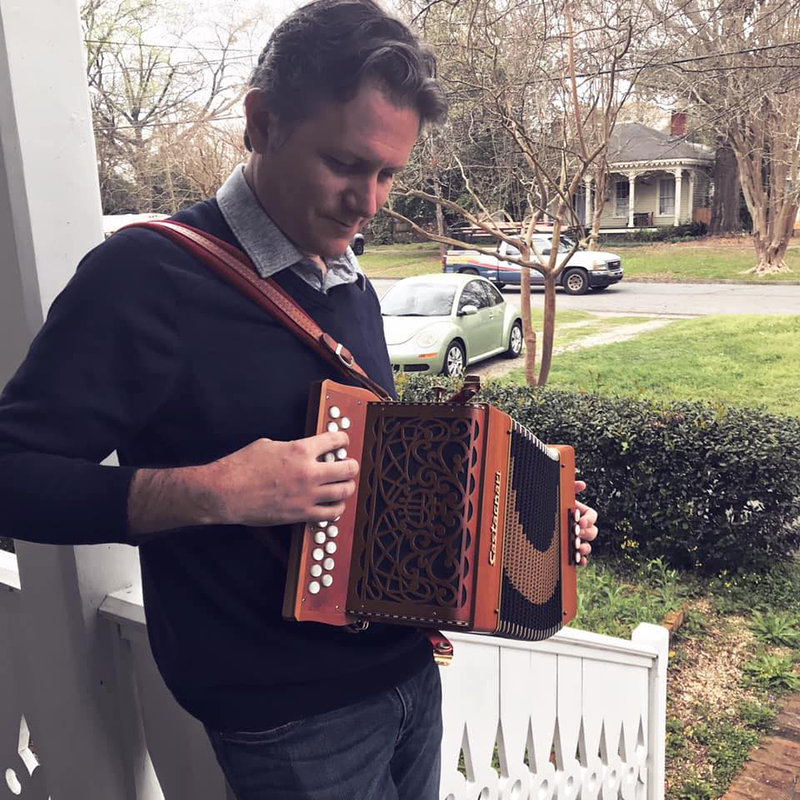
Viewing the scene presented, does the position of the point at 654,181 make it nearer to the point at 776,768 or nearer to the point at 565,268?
the point at 565,268

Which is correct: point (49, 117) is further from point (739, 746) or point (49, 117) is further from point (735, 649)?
point (735, 649)

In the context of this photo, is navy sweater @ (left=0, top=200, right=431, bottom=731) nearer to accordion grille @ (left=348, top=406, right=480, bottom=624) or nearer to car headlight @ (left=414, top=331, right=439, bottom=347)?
accordion grille @ (left=348, top=406, right=480, bottom=624)

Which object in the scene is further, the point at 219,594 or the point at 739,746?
the point at 739,746

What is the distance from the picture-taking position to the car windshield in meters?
7.06

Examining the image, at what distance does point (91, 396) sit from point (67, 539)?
14cm

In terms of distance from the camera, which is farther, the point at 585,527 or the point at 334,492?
the point at 585,527

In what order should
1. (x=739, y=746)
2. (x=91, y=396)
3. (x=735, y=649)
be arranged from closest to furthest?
(x=91, y=396) < (x=739, y=746) < (x=735, y=649)

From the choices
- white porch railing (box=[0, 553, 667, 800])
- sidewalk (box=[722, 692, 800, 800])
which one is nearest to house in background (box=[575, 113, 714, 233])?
sidewalk (box=[722, 692, 800, 800])

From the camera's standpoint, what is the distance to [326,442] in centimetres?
84

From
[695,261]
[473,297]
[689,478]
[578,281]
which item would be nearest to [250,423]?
[689,478]

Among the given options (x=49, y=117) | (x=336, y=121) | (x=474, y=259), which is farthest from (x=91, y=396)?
(x=474, y=259)

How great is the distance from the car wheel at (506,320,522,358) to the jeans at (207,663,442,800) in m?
7.05

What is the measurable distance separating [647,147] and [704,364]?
9.34ft

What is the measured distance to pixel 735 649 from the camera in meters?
3.76
